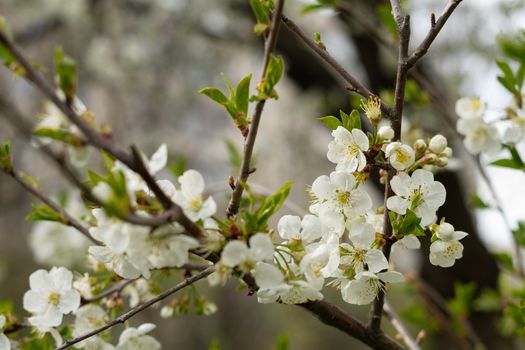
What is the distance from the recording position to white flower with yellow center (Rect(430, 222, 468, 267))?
0.86 m

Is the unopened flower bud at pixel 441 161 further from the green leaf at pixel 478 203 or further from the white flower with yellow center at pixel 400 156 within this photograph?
the green leaf at pixel 478 203

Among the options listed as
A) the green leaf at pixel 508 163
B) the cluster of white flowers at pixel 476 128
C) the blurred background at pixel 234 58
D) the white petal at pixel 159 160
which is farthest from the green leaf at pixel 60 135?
the blurred background at pixel 234 58

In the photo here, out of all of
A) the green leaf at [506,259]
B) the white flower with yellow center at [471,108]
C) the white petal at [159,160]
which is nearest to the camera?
the white petal at [159,160]

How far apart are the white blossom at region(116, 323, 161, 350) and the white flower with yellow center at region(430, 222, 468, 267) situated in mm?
516

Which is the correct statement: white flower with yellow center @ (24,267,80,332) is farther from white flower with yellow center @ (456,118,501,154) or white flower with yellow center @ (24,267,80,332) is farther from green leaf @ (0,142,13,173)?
white flower with yellow center @ (456,118,501,154)

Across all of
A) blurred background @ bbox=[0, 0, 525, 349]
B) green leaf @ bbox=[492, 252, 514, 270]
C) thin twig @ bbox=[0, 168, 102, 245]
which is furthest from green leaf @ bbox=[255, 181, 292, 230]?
blurred background @ bbox=[0, 0, 525, 349]

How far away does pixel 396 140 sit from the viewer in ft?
2.71

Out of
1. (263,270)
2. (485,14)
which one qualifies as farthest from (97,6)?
(263,270)

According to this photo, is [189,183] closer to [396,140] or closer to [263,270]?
[263,270]

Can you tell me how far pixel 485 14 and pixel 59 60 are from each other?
4.67 m

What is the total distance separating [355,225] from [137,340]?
0.47 meters

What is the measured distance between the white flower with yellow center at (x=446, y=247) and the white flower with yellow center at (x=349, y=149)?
0.17m

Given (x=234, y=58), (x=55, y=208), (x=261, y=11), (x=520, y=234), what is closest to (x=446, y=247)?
(x=261, y=11)

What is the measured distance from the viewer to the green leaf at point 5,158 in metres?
0.94
